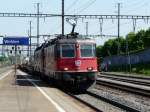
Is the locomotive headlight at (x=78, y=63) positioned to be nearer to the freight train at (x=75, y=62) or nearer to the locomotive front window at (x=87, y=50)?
the freight train at (x=75, y=62)

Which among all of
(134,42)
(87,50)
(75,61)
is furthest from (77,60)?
(134,42)

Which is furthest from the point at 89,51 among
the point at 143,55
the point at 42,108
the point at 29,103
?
the point at 143,55

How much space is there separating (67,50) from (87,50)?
116cm

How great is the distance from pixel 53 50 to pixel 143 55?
42280 mm

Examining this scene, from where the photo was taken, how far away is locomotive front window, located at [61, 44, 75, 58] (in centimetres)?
3056

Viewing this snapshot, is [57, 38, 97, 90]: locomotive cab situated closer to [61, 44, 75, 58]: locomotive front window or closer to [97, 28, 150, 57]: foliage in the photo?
[61, 44, 75, 58]: locomotive front window

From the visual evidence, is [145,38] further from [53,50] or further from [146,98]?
[146,98]

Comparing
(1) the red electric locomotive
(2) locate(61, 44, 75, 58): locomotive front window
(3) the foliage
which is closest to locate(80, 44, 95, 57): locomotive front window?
(1) the red electric locomotive

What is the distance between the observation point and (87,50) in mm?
30609

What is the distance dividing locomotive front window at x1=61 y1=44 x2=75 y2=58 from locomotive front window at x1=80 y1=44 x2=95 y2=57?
1.70 feet

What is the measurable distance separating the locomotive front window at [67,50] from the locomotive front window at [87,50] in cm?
52

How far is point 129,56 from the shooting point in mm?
78438

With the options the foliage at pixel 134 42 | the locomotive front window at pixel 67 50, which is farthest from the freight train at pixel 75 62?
the foliage at pixel 134 42

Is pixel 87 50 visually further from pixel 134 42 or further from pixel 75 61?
pixel 134 42
